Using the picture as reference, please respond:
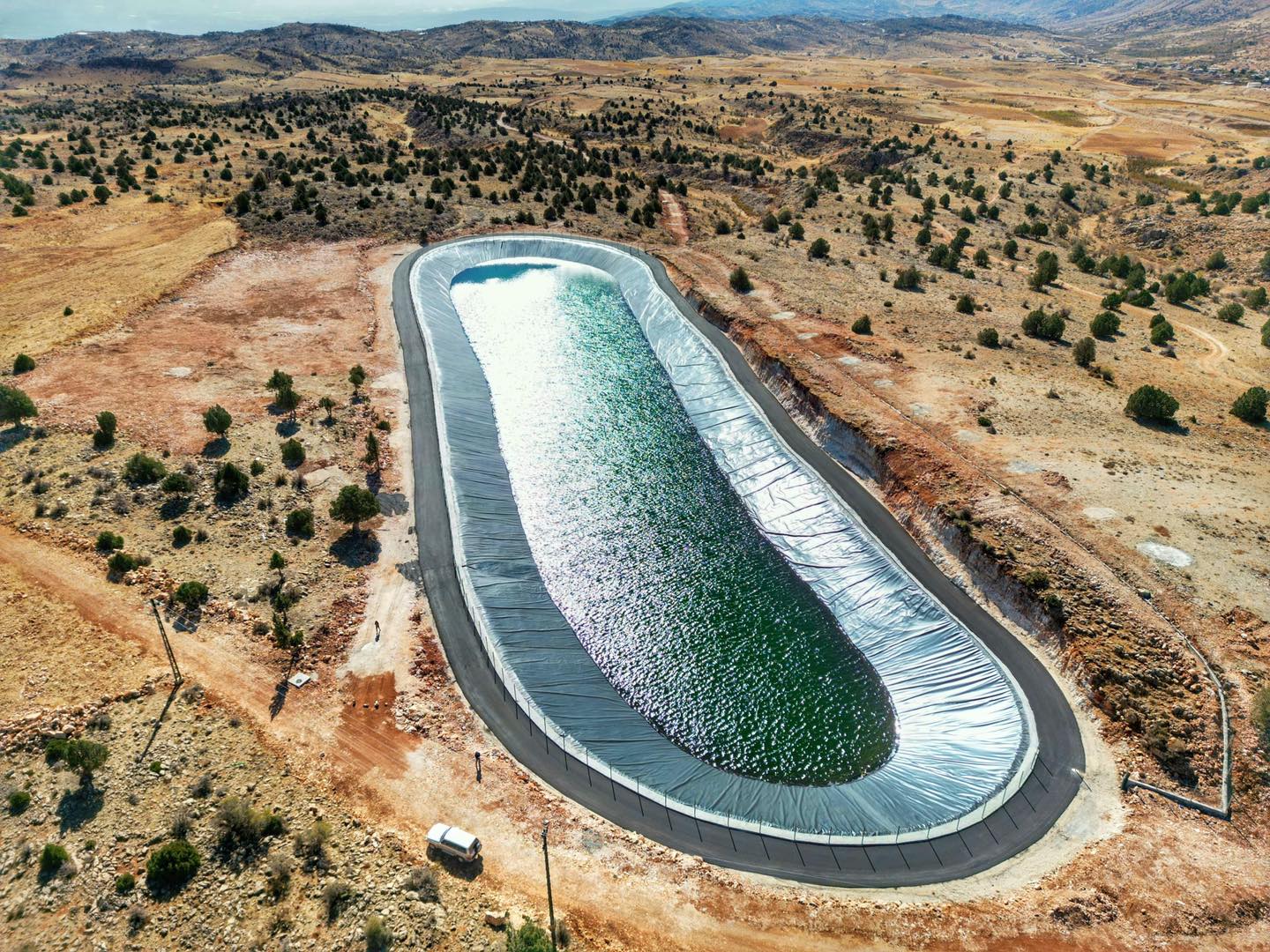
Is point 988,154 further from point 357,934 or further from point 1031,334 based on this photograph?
point 357,934

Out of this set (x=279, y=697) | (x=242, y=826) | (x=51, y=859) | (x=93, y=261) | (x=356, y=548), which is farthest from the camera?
(x=93, y=261)

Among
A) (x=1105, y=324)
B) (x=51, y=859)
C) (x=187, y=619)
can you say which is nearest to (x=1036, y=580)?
(x=1105, y=324)

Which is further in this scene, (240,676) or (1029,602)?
(1029,602)

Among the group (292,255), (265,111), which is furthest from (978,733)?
(265,111)

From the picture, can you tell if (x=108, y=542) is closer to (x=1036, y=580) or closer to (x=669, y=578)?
(x=669, y=578)

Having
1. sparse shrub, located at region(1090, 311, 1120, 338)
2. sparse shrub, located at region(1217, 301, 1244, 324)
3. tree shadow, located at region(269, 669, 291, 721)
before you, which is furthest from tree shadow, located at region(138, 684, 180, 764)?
sparse shrub, located at region(1217, 301, 1244, 324)

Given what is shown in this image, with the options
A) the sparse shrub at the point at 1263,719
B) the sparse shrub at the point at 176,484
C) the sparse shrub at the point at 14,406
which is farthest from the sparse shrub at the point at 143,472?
the sparse shrub at the point at 1263,719
